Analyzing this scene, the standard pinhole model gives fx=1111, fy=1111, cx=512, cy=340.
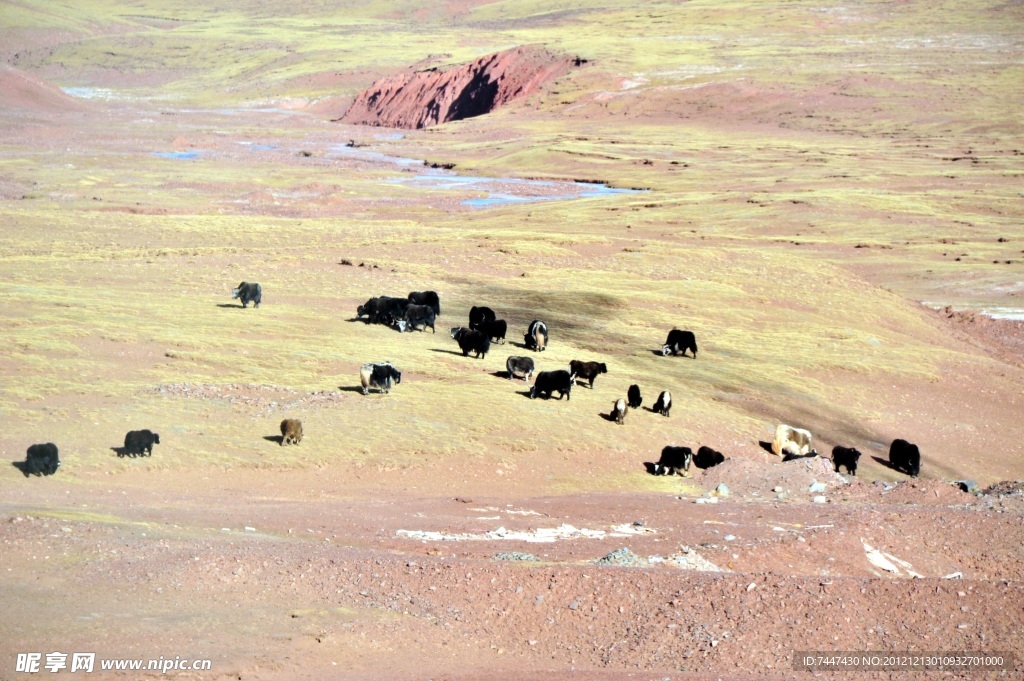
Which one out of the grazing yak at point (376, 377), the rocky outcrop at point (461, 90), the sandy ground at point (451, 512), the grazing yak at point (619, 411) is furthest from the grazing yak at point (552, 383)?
the rocky outcrop at point (461, 90)

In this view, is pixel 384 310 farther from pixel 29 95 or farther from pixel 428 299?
pixel 29 95

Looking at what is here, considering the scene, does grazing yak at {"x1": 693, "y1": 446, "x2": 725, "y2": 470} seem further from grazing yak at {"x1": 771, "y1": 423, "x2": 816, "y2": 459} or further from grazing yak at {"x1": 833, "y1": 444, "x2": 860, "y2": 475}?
grazing yak at {"x1": 833, "y1": 444, "x2": 860, "y2": 475}

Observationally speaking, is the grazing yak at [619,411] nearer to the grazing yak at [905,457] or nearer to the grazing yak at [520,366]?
the grazing yak at [520,366]

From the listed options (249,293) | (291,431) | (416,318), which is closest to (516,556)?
(291,431)

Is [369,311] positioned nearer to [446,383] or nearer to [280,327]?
[280,327]

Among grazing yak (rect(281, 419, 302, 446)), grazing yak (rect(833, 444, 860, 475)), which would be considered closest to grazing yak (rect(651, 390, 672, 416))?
grazing yak (rect(833, 444, 860, 475))
